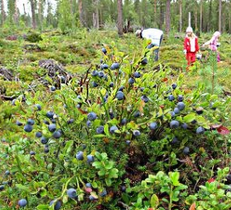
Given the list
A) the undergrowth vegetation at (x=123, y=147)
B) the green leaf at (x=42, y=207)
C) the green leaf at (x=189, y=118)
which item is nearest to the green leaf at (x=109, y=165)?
the undergrowth vegetation at (x=123, y=147)

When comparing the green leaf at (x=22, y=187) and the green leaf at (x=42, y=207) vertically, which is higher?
the green leaf at (x=22, y=187)

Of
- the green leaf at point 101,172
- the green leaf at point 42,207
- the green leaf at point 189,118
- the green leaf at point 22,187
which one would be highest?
the green leaf at point 189,118

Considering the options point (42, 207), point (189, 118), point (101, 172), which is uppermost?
point (189, 118)

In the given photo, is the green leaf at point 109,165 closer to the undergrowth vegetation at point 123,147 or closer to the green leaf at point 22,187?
the undergrowth vegetation at point 123,147

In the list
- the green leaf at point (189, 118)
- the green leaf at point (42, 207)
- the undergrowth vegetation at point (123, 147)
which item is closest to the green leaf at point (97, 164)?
the undergrowth vegetation at point (123, 147)

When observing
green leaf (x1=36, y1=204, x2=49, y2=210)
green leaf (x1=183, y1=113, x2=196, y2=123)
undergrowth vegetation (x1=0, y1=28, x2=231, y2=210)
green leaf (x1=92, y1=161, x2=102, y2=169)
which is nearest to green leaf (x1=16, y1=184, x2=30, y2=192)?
undergrowth vegetation (x1=0, y1=28, x2=231, y2=210)

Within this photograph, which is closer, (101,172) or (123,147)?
(101,172)

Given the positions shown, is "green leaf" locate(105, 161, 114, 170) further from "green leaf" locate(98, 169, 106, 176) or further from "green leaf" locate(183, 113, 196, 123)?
"green leaf" locate(183, 113, 196, 123)

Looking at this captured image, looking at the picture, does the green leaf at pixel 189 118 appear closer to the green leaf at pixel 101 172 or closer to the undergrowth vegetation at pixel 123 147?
the undergrowth vegetation at pixel 123 147

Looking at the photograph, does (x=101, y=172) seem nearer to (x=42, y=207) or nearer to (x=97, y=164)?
(x=97, y=164)

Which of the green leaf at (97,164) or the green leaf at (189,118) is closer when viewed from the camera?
the green leaf at (97,164)

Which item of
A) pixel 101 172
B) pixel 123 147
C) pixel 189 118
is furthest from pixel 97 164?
pixel 189 118

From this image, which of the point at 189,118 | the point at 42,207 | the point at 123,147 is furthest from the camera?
the point at 123,147

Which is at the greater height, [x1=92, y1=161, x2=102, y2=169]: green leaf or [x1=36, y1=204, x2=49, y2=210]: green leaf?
[x1=92, y1=161, x2=102, y2=169]: green leaf
